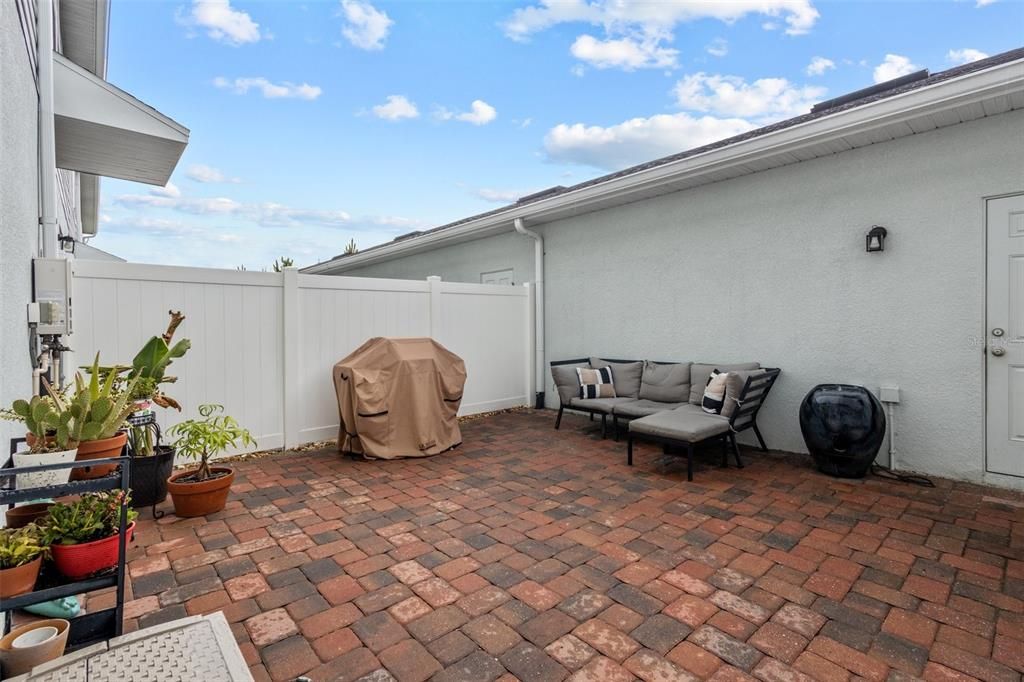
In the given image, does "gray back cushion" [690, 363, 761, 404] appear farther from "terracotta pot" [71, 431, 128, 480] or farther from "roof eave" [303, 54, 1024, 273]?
"terracotta pot" [71, 431, 128, 480]

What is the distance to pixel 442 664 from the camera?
6.29ft

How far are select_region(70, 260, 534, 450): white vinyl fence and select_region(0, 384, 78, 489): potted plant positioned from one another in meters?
2.33

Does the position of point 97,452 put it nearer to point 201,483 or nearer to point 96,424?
point 96,424

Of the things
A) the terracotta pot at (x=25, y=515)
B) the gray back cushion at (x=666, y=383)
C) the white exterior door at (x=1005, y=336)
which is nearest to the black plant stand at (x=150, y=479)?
the terracotta pot at (x=25, y=515)

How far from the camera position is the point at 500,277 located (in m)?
8.66

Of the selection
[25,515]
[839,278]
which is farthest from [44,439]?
[839,278]

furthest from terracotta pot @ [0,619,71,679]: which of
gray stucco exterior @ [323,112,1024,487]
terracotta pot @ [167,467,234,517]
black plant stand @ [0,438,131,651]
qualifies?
gray stucco exterior @ [323,112,1024,487]

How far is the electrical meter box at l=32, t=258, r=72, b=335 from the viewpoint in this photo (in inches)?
112

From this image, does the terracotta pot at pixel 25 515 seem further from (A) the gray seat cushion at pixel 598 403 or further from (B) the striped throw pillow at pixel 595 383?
(B) the striped throw pillow at pixel 595 383

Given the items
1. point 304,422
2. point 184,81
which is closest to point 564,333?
point 304,422

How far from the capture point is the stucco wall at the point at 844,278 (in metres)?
4.00

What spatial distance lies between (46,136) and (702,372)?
19.4ft

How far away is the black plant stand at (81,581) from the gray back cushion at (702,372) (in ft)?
16.3

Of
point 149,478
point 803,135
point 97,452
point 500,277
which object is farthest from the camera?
point 500,277
